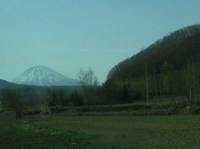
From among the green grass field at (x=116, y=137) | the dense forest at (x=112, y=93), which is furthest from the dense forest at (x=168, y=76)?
the green grass field at (x=116, y=137)

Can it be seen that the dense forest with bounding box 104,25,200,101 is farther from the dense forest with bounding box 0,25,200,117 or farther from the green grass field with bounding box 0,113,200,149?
the green grass field with bounding box 0,113,200,149

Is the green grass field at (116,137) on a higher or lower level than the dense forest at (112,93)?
lower

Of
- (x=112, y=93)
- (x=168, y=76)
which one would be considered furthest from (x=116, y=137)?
(x=112, y=93)

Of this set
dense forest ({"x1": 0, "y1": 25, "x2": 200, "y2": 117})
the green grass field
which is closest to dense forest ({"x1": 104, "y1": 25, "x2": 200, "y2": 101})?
dense forest ({"x1": 0, "y1": 25, "x2": 200, "y2": 117})

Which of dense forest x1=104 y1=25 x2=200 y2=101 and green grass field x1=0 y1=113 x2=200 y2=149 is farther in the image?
dense forest x1=104 y1=25 x2=200 y2=101

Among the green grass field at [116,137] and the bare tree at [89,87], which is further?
the bare tree at [89,87]

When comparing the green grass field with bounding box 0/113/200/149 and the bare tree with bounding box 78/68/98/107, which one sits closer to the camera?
the green grass field with bounding box 0/113/200/149

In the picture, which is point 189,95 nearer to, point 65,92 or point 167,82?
point 167,82

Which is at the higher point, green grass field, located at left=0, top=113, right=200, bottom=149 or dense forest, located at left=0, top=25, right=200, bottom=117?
dense forest, located at left=0, top=25, right=200, bottom=117

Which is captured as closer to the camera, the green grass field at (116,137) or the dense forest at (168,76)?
the green grass field at (116,137)

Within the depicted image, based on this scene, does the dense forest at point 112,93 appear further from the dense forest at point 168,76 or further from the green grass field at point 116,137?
the green grass field at point 116,137

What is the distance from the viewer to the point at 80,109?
81.8 metres

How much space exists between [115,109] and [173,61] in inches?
3090

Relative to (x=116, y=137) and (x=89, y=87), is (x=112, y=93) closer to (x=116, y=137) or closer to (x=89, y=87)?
(x=89, y=87)
